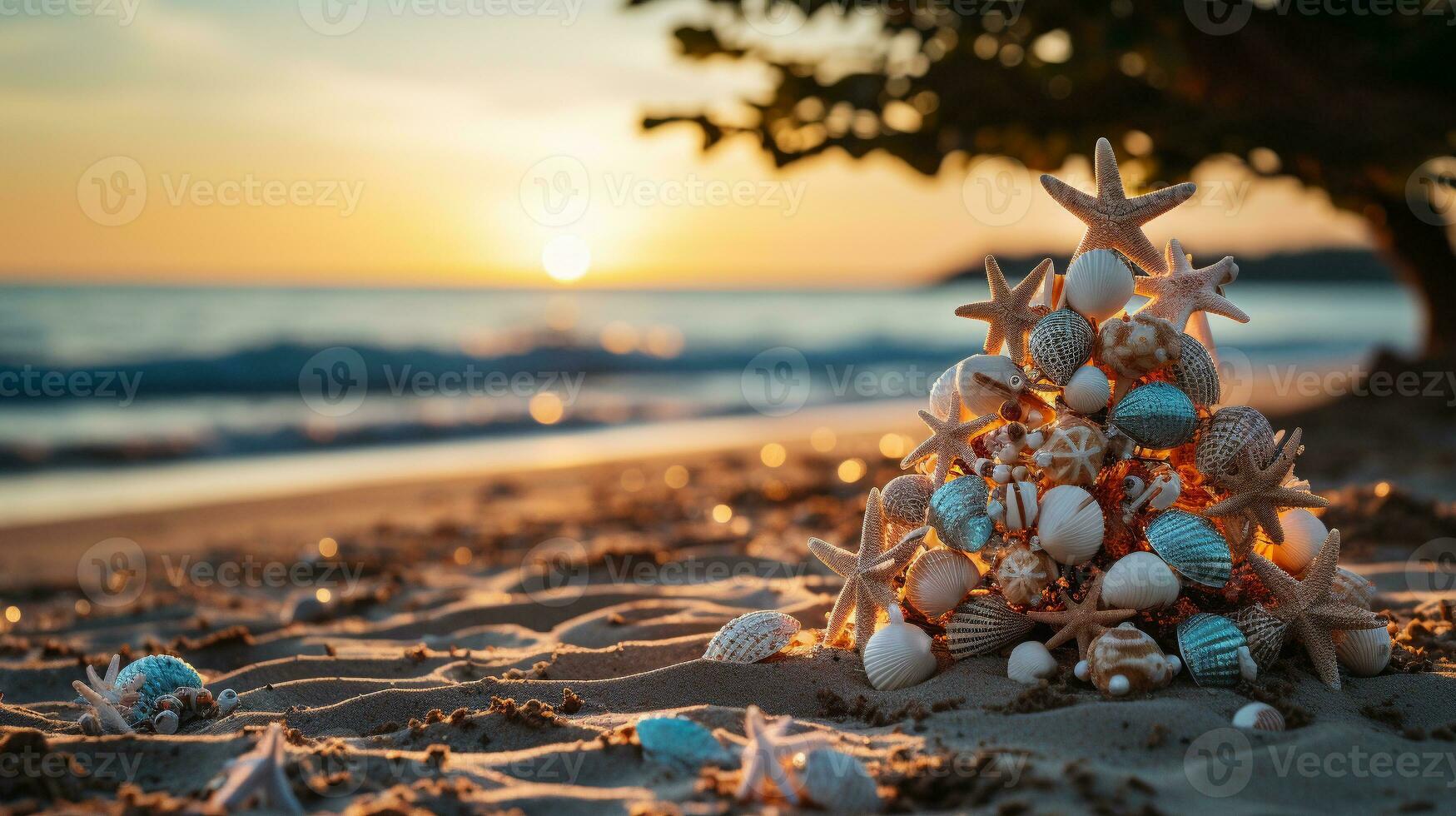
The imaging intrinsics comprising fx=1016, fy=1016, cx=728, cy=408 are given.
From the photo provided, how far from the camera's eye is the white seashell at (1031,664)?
3.00 metres

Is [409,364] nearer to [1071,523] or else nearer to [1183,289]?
[1183,289]

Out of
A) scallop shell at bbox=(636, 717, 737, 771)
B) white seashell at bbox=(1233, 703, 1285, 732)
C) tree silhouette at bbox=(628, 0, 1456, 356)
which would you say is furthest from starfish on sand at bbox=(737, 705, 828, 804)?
tree silhouette at bbox=(628, 0, 1456, 356)

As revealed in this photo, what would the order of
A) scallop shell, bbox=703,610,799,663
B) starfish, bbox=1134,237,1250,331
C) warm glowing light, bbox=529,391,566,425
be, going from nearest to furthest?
starfish, bbox=1134,237,1250,331, scallop shell, bbox=703,610,799,663, warm glowing light, bbox=529,391,566,425

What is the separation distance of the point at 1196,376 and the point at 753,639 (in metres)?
1.61

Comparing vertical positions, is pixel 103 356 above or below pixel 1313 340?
above

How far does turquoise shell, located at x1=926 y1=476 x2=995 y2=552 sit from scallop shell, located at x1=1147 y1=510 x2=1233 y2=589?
47cm

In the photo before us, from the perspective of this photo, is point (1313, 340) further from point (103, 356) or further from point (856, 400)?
point (103, 356)

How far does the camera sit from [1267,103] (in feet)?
29.3

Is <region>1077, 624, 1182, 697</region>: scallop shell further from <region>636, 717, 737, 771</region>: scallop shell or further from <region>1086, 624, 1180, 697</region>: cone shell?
<region>636, 717, 737, 771</region>: scallop shell

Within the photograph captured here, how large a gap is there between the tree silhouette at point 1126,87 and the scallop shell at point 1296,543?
17.4 feet

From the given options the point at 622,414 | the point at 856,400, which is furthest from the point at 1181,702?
the point at 856,400

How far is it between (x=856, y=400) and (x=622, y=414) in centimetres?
401

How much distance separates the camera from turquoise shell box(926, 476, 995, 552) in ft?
9.92

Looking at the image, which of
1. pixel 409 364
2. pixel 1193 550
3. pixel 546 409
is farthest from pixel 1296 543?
pixel 409 364
